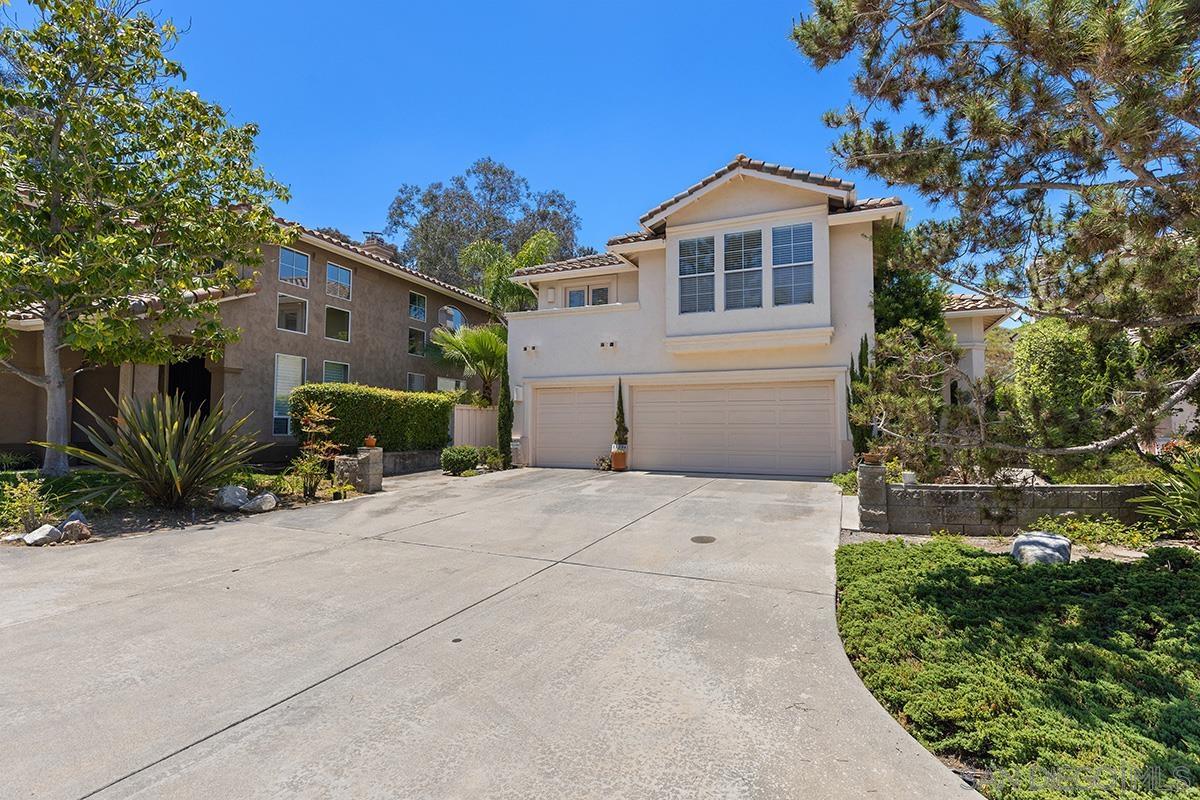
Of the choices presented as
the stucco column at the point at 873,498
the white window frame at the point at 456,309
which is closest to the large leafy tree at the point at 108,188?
the stucco column at the point at 873,498

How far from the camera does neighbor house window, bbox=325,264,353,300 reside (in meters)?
17.8

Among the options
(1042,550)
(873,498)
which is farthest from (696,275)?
(1042,550)

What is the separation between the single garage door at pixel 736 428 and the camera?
13.3 m

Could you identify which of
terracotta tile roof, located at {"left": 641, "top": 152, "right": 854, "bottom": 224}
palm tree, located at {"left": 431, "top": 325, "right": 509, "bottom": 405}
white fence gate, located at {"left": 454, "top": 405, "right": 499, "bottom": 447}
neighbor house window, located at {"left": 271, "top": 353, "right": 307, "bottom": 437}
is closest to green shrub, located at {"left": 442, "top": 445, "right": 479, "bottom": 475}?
white fence gate, located at {"left": 454, "top": 405, "right": 499, "bottom": 447}

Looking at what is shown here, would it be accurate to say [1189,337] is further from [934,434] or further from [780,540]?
[780,540]

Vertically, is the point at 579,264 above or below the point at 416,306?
above

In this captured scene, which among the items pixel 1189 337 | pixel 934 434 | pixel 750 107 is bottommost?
pixel 934 434

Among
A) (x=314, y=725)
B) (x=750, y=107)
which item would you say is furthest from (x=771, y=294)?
(x=314, y=725)

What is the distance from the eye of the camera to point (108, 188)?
9055mm

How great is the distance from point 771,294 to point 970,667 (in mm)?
10917

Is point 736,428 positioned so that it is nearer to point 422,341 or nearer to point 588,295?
point 588,295

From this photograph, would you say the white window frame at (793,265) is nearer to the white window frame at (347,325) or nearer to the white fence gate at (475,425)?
the white fence gate at (475,425)

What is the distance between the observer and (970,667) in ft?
11.0

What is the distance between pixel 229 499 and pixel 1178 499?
12.9 metres
